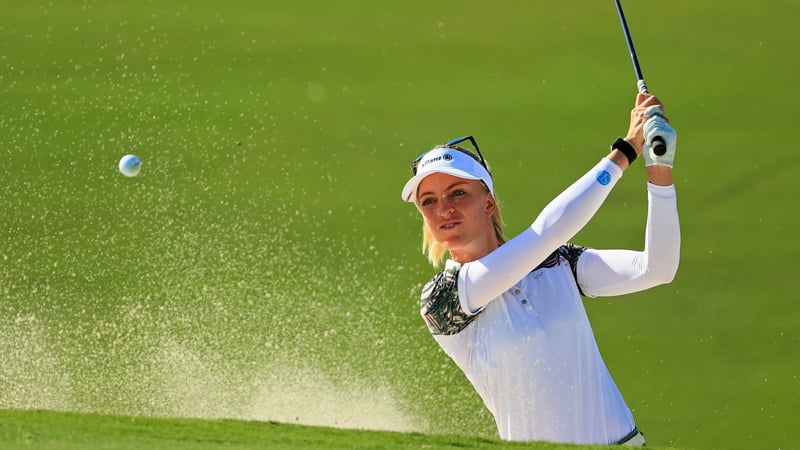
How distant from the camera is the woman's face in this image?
2207mm

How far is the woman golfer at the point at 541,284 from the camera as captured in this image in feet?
6.61

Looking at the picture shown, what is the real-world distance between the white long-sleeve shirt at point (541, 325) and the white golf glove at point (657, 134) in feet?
0.18

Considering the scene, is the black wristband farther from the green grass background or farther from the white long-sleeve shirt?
the green grass background

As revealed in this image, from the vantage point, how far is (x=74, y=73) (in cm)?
400

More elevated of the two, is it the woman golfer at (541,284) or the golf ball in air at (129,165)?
the golf ball in air at (129,165)

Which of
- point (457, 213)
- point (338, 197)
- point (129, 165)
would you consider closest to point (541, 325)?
point (457, 213)

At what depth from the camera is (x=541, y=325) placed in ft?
7.00

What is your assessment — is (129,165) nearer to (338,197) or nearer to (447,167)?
(338,197)

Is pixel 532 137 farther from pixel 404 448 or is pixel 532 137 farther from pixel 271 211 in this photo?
pixel 404 448

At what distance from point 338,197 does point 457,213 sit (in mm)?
1534

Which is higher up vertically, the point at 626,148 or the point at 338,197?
the point at 338,197

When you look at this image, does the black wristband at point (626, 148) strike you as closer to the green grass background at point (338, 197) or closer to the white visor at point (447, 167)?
the white visor at point (447, 167)

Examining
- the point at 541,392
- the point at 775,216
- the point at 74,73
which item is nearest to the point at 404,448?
the point at 541,392

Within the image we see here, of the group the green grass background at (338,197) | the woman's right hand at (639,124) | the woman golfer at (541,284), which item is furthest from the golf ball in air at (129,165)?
the woman's right hand at (639,124)
